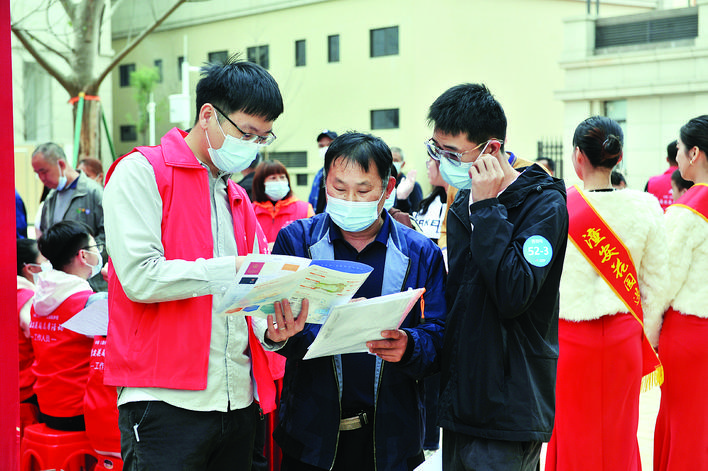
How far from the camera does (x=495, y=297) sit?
2.28 m

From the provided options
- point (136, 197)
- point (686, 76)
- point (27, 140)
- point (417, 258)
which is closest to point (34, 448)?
point (136, 197)

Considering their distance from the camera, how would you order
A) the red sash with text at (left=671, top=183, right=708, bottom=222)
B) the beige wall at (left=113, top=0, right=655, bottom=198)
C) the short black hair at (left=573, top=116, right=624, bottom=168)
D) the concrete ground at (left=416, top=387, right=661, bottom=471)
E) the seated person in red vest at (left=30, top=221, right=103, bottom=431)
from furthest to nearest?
the beige wall at (left=113, top=0, right=655, bottom=198), the concrete ground at (left=416, top=387, right=661, bottom=471), the red sash with text at (left=671, top=183, right=708, bottom=222), the short black hair at (left=573, top=116, right=624, bottom=168), the seated person in red vest at (left=30, top=221, right=103, bottom=431)

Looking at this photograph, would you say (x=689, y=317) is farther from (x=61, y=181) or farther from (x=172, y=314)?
(x=61, y=181)

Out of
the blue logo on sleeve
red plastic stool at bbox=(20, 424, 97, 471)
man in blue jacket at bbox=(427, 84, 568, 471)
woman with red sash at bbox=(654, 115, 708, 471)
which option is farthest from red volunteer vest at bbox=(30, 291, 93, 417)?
woman with red sash at bbox=(654, 115, 708, 471)

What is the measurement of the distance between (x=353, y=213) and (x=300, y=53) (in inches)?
887

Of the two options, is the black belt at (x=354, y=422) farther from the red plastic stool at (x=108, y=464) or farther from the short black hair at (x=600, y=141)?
the short black hair at (x=600, y=141)

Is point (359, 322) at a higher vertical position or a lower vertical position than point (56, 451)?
higher

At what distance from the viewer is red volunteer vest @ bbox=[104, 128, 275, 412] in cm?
222

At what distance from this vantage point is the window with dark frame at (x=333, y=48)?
2312cm

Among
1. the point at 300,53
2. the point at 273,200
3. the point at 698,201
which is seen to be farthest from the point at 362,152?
the point at 300,53

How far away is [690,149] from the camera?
3986 millimetres

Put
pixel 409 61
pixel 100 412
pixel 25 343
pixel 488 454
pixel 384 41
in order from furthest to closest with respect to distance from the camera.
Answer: pixel 384 41
pixel 409 61
pixel 25 343
pixel 100 412
pixel 488 454

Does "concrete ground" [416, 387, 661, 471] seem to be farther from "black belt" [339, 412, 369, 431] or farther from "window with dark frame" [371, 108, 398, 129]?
"window with dark frame" [371, 108, 398, 129]

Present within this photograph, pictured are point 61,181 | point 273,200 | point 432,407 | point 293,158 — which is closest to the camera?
point 432,407
